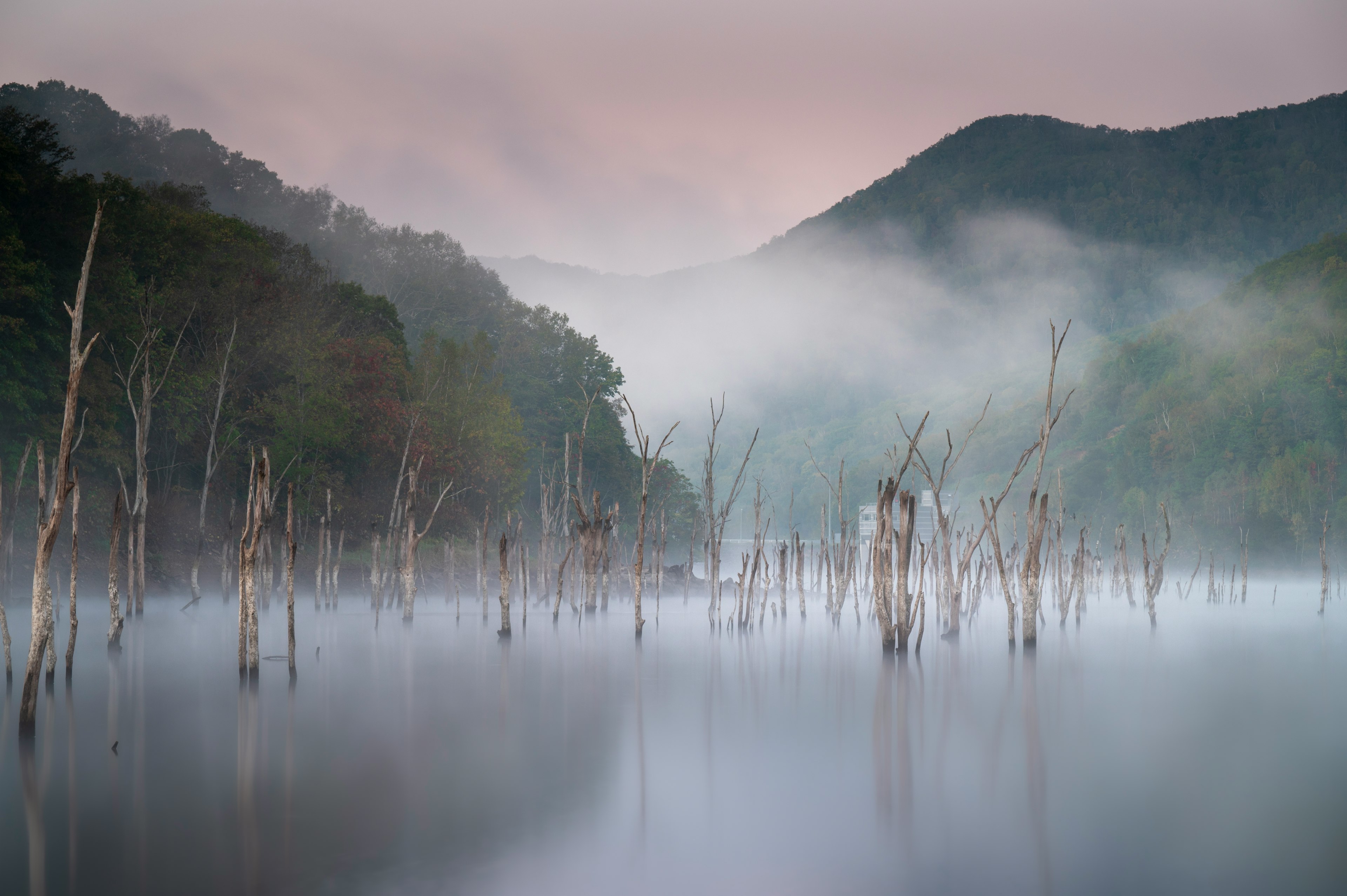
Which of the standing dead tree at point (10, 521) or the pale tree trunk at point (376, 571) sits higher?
the standing dead tree at point (10, 521)

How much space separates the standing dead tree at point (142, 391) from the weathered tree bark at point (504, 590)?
29.5ft

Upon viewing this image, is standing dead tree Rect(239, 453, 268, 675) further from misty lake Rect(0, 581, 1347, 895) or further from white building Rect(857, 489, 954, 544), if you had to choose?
white building Rect(857, 489, 954, 544)

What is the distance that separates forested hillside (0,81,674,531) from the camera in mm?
63969

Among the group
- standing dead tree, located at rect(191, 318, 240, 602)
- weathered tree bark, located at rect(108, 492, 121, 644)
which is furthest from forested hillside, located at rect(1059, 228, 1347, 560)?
weathered tree bark, located at rect(108, 492, 121, 644)

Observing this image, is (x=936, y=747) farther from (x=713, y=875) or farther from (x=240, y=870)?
(x=240, y=870)

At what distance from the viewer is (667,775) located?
13.4 m

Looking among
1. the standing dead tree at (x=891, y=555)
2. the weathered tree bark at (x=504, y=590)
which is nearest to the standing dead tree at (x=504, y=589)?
the weathered tree bark at (x=504, y=590)

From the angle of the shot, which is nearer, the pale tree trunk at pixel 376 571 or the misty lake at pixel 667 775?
the misty lake at pixel 667 775

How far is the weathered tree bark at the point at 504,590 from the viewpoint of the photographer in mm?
24203

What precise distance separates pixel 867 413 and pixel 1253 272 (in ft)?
252

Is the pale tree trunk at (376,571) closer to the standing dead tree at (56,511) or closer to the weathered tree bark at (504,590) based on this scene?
the weathered tree bark at (504,590)

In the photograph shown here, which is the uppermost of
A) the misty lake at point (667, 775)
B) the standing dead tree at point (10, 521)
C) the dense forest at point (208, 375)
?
the dense forest at point (208, 375)

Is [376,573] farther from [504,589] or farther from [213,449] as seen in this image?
[504,589]

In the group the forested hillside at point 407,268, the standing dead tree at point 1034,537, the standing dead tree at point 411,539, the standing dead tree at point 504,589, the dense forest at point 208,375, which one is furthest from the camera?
the forested hillside at point 407,268
